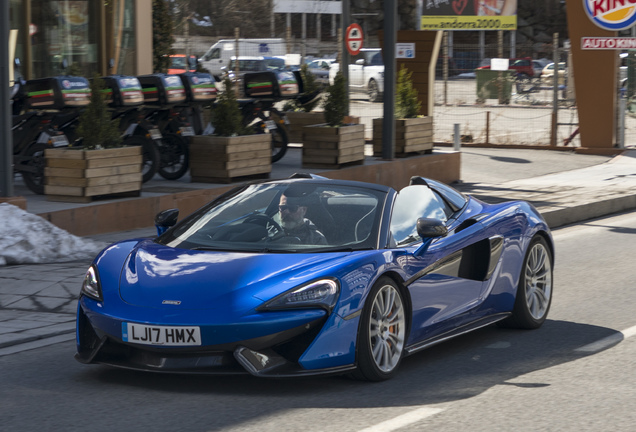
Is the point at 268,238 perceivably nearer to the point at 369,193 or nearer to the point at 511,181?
the point at 369,193

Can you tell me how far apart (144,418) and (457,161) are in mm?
13257

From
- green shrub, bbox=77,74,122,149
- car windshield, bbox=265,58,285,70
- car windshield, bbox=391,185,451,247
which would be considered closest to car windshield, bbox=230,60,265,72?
car windshield, bbox=265,58,285,70

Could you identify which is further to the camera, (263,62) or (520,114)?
(263,62)

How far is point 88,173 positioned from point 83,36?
809cm

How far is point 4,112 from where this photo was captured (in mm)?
10008

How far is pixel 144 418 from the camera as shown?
4.97 meters

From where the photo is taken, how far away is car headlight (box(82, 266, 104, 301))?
5656 mm

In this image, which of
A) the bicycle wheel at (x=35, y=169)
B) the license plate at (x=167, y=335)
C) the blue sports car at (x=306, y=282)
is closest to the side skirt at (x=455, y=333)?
the blue sports car at (x=306, y=282)

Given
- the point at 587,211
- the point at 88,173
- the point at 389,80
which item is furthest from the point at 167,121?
the point at 587,211

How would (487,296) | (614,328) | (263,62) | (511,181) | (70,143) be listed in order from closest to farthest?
(487,296), (614,328), (70,143), (511,181), (263,62)

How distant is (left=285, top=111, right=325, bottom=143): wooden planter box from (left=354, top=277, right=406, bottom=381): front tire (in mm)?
14272

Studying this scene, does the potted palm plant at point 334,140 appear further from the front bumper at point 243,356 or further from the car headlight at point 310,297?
the front bumper at point 243,356

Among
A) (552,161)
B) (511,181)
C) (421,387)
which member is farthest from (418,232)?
(552,161)

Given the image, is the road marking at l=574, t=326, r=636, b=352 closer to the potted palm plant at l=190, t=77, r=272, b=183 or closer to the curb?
the curb
